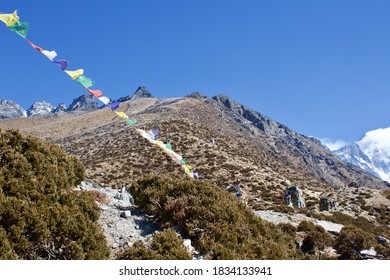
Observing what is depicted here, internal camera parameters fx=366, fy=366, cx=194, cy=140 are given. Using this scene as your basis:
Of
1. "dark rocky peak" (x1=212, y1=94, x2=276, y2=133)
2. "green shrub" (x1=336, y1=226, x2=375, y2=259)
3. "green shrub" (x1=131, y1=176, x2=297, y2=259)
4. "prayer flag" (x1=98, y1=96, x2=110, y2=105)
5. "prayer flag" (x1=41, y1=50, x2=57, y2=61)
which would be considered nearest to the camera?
"green shrub" (x1=131, y1=176, x2=297, y2=259)

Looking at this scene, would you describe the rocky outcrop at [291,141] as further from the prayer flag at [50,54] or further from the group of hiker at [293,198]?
the prayer flag at [50,54]

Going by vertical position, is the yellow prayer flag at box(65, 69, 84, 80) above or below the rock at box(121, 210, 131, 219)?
above

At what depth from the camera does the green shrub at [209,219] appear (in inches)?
424

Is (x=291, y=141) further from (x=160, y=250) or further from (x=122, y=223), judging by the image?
(x=160, y=250)

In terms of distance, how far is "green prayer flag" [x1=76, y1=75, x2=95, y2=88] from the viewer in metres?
11.8

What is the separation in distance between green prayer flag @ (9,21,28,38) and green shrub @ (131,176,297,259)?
6598 millimetres

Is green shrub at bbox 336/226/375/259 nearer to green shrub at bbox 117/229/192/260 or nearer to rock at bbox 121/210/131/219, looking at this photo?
rock at bbox 121/210/131/219

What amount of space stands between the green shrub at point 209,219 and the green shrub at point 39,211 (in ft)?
8.56

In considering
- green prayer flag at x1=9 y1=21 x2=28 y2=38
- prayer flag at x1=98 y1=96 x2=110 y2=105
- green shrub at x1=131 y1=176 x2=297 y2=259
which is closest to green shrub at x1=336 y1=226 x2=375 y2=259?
green shrub at x1=131 y1=176 x2=297 y2=259

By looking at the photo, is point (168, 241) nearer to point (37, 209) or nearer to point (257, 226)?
point (37, 209)

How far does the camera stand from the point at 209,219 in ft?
38.7

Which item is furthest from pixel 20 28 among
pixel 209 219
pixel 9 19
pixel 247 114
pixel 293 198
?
pixel 247 114

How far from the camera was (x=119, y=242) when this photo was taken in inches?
421
